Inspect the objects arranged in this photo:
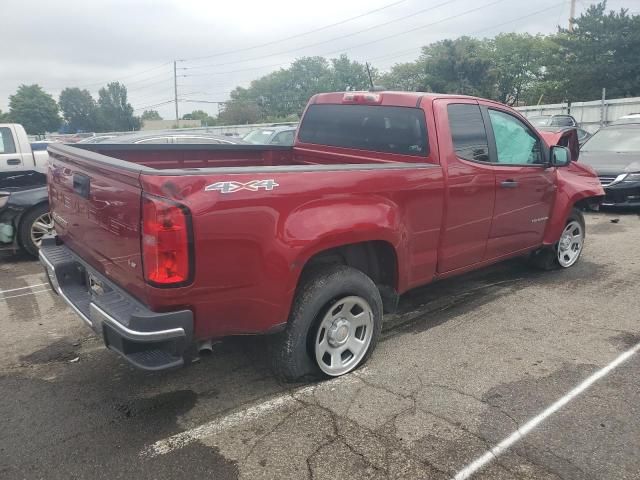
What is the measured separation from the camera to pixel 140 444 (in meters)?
2.85

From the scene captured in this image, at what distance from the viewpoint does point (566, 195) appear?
17.8 ft

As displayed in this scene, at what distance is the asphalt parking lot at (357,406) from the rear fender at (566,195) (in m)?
0.91

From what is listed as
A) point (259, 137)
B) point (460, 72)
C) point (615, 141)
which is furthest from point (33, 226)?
point (460, 72)

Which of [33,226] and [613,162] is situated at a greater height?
[613,162]

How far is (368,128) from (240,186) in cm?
197

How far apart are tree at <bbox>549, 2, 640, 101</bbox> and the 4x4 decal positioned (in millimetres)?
38236

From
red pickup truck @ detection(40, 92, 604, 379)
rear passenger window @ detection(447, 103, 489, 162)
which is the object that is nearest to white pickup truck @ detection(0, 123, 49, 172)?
red pickup truck @ detection(40, 92, 604, 379)

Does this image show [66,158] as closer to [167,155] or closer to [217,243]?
[167,155]

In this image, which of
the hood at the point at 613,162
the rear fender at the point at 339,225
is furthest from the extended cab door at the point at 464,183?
the hood at the point at 613,162

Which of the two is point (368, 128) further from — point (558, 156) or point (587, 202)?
point (587, 202)

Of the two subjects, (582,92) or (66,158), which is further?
(582,92)

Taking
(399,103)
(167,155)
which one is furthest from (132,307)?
(399,103)

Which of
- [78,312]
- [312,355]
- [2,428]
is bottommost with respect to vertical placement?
[2,428]

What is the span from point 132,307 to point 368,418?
145 cm
